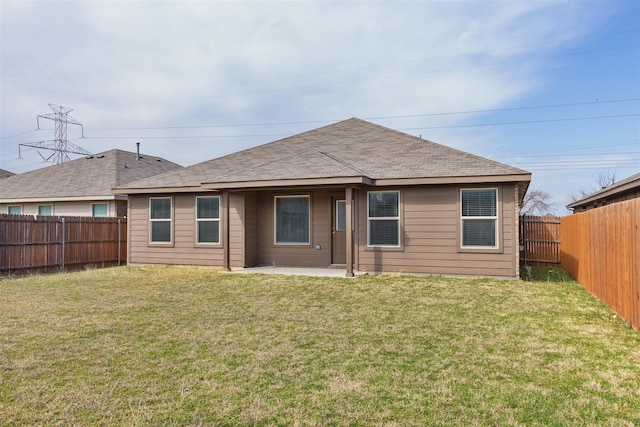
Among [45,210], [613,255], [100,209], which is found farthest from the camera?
[45,210]

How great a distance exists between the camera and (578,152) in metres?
32.7

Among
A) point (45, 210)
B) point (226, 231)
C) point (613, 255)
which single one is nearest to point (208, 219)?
point (226, 231)

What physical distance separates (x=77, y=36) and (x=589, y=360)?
17515 millimetres

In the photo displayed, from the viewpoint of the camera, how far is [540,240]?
14.1 m

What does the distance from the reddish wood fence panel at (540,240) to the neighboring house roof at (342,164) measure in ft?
15.5

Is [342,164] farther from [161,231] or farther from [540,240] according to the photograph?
[540,240]

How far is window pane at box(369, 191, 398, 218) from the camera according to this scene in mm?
10727

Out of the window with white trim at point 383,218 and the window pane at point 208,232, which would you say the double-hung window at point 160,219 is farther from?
the window with white trim at point 383,218

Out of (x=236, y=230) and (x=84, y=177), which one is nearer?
(x=236, y=230)

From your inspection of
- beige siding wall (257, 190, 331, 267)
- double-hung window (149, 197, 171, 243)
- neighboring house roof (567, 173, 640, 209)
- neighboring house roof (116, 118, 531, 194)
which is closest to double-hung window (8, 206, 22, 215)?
neighboring house roof (116, 118, 531, 194)

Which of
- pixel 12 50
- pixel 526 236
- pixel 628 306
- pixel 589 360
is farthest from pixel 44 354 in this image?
pixel 12 50

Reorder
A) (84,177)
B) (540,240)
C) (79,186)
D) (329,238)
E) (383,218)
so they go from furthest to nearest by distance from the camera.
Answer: (84,177) → (79,186) → (540,240) → (329,238) → (383,218)

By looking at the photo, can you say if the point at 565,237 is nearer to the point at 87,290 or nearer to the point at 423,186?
the point at 423,186

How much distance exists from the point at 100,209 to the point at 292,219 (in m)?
8.60
